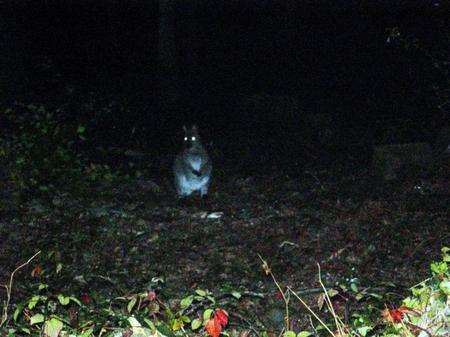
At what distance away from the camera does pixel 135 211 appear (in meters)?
10.3

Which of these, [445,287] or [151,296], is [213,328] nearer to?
[151,296]

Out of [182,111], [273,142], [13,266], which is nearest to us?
[13,266]

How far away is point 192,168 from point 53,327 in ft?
25.2

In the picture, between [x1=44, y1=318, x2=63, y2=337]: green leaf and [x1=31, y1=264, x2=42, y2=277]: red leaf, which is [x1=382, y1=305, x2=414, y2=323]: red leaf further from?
[x1=31, y1=264, x2=42, y2=277]: red leaf

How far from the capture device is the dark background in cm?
1468

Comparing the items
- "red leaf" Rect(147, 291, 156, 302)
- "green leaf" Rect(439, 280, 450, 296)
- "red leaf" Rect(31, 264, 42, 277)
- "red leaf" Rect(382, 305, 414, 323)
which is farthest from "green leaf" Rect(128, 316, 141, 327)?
"red leaf" Rect(31, 264, 42, 277)

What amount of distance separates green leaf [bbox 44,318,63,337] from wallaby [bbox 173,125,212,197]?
7.60 metres

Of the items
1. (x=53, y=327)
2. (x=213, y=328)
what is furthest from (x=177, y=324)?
(x=53, y=327)

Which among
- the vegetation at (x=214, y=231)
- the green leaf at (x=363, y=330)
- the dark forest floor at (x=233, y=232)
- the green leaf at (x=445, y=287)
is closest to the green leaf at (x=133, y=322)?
the green leaf at (x=363, y=330)

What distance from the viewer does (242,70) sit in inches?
679

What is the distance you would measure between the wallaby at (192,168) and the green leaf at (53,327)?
24.9 feet

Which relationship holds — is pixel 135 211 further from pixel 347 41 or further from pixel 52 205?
pixel 347 41

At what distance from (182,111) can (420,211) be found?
271 inches

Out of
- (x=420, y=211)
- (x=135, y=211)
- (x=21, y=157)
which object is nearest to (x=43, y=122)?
(x=21, y=157)
